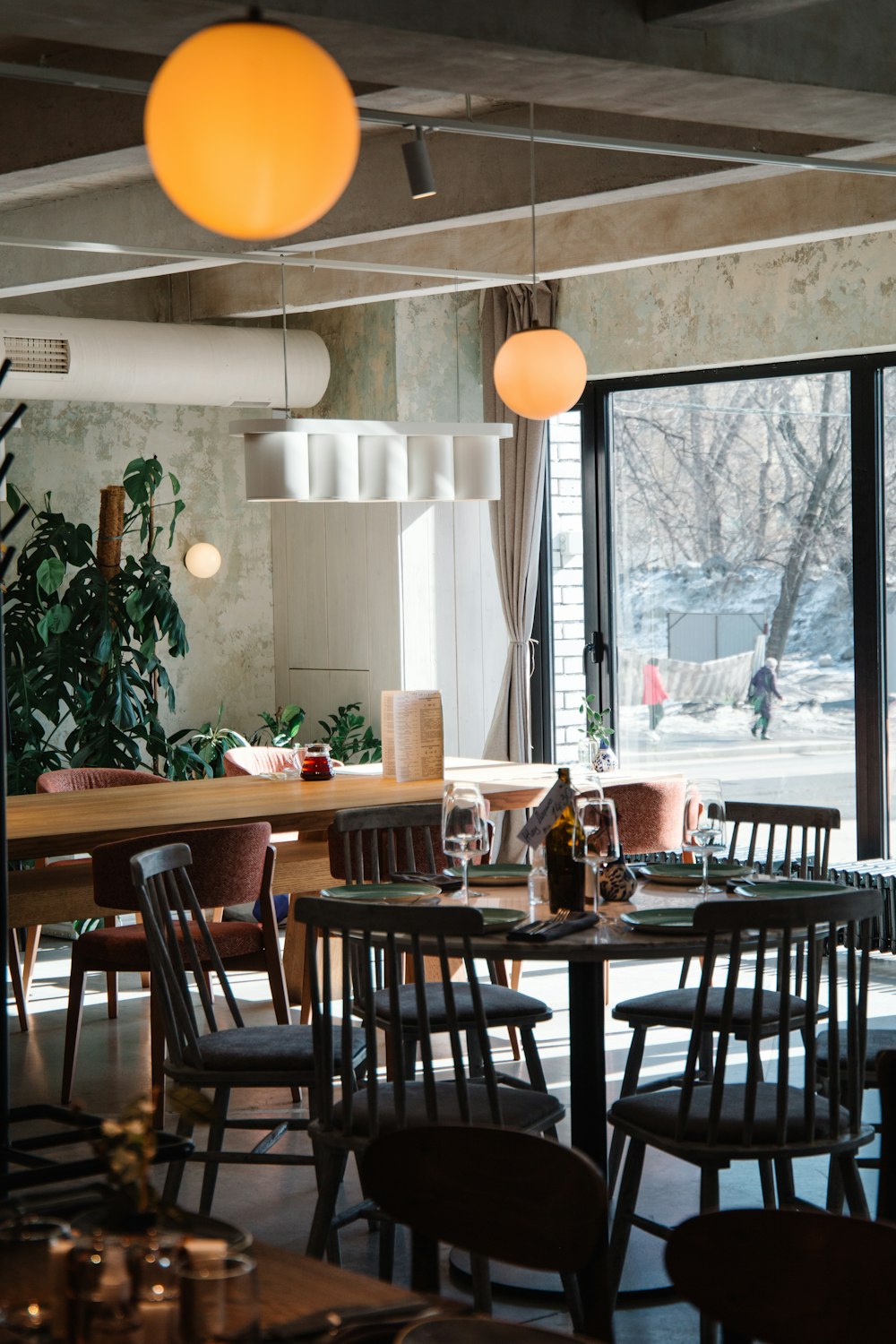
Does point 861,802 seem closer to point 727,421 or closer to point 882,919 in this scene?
point 882,919

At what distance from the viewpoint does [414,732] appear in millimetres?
6941

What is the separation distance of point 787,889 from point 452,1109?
3.52ft

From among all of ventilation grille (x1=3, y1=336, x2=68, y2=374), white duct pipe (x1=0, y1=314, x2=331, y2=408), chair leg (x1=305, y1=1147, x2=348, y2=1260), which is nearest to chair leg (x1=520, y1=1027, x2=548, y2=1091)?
chair leg (x1=305, y1=1147, x2=348, y2=1260)

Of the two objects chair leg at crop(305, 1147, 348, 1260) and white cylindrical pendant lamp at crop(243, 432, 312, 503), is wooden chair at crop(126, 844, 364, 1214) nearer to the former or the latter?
chair leg at crop(305, 1147, 348, 1260)

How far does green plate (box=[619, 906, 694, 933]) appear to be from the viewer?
380 cm

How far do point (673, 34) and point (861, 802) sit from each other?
15.5ft

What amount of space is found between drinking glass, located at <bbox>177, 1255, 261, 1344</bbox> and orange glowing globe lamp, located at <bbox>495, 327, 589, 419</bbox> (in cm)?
461

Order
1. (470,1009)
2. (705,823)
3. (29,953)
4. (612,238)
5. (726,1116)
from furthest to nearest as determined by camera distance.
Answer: (612,238) < (29,953) < (470,1009) < (705,823) < (726,1116)

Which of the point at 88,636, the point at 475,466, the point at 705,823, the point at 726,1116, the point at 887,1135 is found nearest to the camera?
the point at 887,1135

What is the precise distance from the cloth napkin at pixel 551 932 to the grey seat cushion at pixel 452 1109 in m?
0.37

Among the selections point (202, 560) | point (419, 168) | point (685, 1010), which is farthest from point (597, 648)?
point (685, 1010)

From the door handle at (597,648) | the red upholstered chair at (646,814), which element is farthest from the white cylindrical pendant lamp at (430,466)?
the door handle at (597,648)

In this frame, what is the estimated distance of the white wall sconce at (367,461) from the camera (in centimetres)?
665

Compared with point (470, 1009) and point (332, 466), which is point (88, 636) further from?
point (470, 1009)
